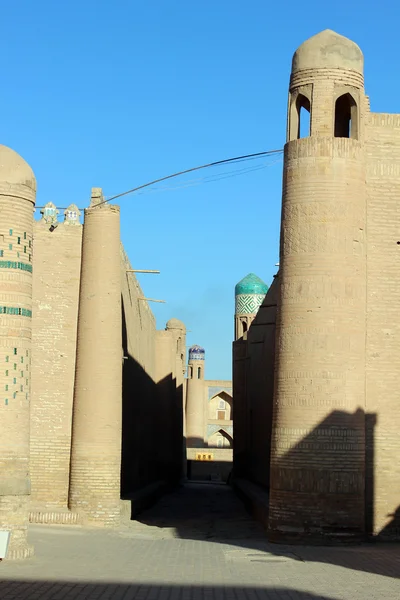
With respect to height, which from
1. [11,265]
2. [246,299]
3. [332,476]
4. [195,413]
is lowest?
[332,476]

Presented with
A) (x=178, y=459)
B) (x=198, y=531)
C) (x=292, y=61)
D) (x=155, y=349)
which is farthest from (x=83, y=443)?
(x=178, y=459)

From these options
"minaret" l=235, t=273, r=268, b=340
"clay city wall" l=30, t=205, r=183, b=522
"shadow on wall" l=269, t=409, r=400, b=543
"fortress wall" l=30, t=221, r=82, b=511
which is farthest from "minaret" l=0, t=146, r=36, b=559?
"minaret" l=235, t=273, r=268, b=340

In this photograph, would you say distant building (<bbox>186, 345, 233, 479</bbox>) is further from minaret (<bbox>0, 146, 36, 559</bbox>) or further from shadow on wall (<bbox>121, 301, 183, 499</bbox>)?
minaret (<bbox>0, 146, 36, 559</bbox>)

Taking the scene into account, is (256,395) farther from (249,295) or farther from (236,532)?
(249,295)

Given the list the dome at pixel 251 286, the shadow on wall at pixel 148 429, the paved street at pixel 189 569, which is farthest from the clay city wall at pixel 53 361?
the dome at pixel 251 286

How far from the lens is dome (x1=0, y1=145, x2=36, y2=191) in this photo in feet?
41.4

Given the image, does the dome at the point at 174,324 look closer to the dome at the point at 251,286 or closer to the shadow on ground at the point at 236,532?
the dome at the point at 251,286

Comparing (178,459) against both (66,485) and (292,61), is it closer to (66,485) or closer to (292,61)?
(66,485)

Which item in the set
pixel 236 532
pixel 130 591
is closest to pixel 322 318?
pixel 236 532

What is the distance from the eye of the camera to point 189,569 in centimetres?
1145

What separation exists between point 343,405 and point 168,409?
2432 cm

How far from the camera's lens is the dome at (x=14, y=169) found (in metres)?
12.6

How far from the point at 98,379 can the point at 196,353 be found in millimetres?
47075

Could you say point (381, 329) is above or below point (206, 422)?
above
